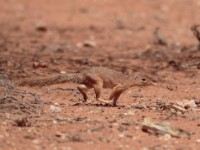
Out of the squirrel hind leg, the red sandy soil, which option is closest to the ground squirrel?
the squirrel hind leg

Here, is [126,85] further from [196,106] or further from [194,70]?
[194,70]

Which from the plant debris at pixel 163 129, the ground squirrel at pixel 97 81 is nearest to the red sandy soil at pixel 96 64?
the plant debris at pixel 163 129

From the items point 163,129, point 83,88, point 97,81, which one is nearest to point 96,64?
point 83,88

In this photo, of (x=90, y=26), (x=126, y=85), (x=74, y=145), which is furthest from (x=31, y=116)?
(x=90, y=26)

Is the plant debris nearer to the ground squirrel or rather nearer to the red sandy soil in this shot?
the red sandy soil

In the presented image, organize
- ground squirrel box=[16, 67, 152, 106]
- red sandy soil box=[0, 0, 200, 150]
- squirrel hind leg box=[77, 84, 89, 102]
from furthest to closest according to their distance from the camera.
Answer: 1. squirrel hind leg box=[77, 84, 89, 102]
2. ground squirrel box=[16, 67, 152, 106]
3. red sandy soil box=[0, 0, 200, 150]

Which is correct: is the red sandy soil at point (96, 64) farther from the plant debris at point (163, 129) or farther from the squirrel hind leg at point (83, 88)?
the squirrel hind leg at point (83, 88)

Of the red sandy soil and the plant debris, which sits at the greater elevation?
the red sandy soil

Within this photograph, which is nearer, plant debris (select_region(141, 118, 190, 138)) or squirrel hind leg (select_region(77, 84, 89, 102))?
plant debris (select_region(141, 118, 190, 138))
